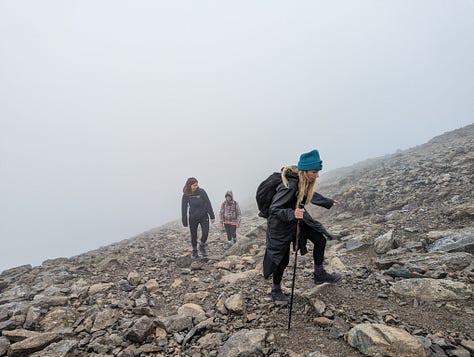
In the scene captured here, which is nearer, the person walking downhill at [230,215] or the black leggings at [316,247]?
the black leggings at [316,247]

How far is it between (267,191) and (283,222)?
65cm

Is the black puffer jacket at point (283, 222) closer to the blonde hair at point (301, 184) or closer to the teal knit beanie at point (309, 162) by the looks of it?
the blonde hair at point (301, 184)

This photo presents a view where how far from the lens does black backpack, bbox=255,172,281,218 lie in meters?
5.05

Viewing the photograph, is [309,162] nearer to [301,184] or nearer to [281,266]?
[301,184]

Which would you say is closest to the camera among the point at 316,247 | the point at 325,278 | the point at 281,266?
the point at 281,266

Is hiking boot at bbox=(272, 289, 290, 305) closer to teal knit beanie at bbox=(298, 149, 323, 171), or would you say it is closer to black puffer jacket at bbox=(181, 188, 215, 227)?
teal knit beanie at bbox=(298, 149, 323, 171)

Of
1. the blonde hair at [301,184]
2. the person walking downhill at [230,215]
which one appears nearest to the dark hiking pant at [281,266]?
the blonde hair at [301,184]

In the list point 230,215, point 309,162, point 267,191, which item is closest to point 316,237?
point 267,191

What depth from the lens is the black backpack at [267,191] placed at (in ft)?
16.6

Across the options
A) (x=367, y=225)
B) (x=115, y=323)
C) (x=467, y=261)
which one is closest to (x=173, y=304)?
(x=115, y=323)

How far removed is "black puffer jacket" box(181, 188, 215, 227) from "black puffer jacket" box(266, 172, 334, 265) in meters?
5.44

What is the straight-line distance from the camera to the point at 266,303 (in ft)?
17.4

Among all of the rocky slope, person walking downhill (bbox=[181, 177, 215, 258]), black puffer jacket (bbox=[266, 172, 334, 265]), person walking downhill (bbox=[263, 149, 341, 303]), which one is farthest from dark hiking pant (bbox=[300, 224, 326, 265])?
person walking downhill (bbox=[181, 177, 215, 258])

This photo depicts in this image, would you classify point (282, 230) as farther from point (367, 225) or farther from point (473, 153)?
point (473, 153)
